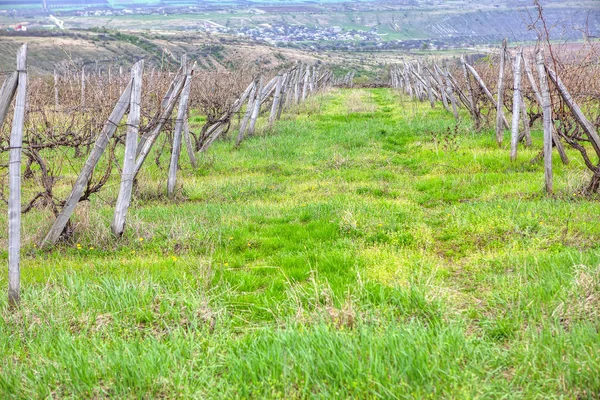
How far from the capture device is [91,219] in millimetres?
6656

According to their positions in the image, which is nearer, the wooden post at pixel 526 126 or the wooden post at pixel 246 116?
the wooden post at pixel 526 126

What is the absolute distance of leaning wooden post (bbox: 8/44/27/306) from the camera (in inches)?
173

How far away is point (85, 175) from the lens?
6.00m

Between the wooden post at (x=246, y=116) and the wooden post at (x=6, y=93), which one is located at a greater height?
the wooden post at (x=6, y=93)

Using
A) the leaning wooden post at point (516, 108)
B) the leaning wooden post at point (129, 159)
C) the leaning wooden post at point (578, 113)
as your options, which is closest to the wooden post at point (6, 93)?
the leaning wooden post at point (129, 159)

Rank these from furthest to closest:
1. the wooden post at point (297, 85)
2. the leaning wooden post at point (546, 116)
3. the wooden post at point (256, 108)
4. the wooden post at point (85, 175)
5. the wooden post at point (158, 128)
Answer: the wooden post at point (297, 85) → the wooden post at point (256, 108) → the leaning wooden post at point (546, 116) → the wooden post at point (158, 128) → the wooden post at point (85, 175)

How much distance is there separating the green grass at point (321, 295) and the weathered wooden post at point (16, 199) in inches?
6.5

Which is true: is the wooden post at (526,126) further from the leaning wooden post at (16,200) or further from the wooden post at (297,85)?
the wooden post at (297,85)

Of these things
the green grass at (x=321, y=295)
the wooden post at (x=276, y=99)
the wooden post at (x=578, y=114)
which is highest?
the wooden post at (x=578, y=114)

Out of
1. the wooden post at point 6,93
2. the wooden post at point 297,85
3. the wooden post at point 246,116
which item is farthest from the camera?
the wooden post at point 297,85

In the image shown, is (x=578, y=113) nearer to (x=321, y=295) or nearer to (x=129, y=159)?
(x=321, y=295)

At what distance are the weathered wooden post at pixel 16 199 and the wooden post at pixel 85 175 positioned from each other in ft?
4.71

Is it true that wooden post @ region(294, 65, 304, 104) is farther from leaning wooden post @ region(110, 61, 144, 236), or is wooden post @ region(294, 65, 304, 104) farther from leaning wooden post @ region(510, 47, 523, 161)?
leaning wooden post @ region(110, 61, 144, 236)

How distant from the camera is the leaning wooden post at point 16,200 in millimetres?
4383
